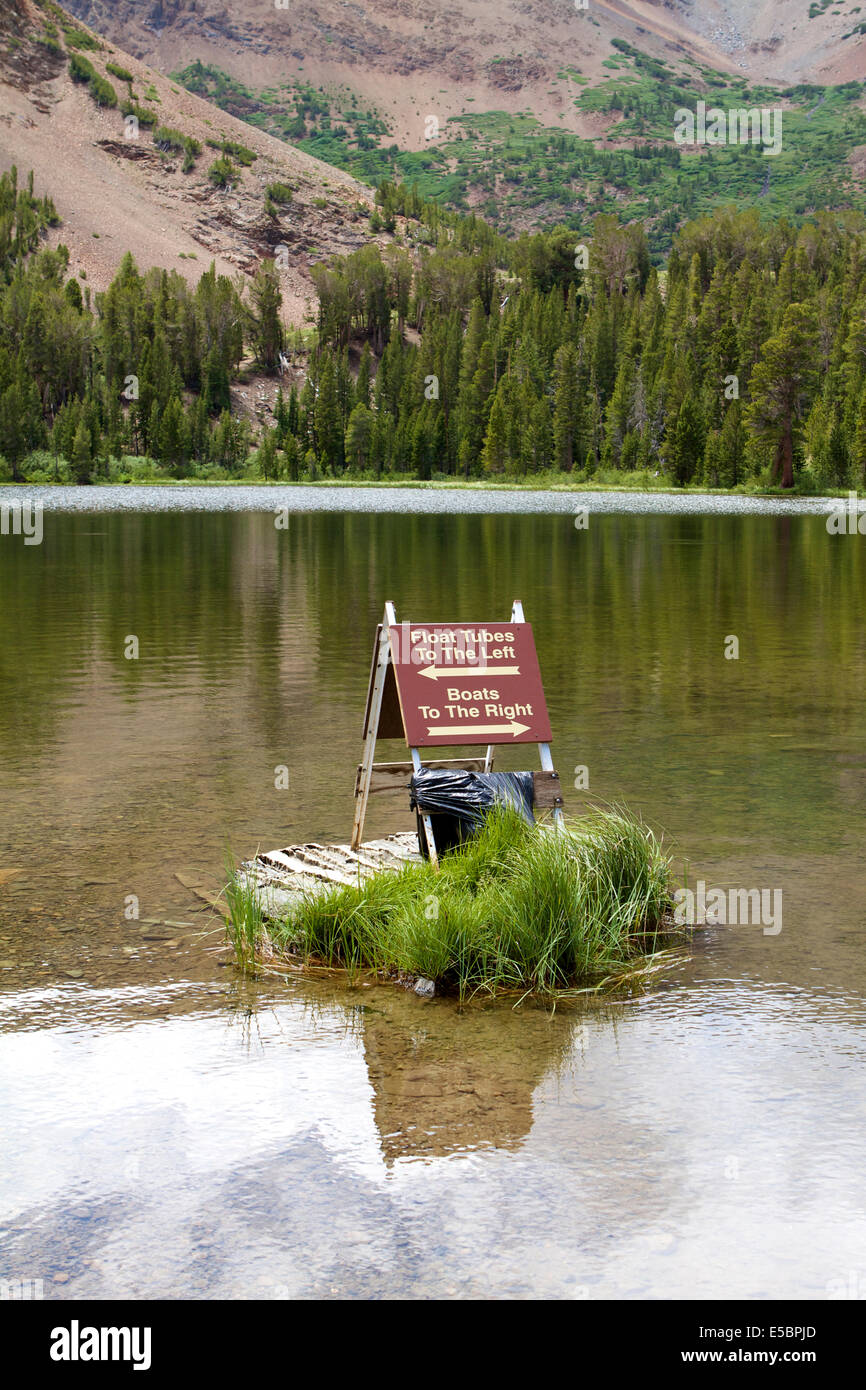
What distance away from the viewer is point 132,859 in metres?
11.3

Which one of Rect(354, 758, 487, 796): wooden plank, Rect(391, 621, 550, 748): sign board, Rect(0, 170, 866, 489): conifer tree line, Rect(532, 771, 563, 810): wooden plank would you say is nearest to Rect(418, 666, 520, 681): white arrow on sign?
Rect(391, 621, 550, 748): sign board

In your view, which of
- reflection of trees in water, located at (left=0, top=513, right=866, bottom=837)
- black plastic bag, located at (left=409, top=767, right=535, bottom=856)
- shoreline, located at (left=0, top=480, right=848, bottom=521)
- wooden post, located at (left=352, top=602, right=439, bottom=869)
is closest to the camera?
black plastic bag, located at (left=409, top=767, right=535, bottom=856)

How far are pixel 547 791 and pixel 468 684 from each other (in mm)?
1024

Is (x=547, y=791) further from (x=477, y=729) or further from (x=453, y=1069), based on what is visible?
(x=453, y=1069)

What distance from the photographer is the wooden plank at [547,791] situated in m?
10.2

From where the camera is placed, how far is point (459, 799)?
1015 cm

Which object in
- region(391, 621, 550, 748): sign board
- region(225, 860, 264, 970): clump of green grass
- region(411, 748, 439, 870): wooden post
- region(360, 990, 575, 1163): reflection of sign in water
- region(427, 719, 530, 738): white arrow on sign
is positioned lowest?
region(360, 990, 575, 1163): reflection of sign in water

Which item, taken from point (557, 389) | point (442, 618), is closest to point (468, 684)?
point (442, 618)

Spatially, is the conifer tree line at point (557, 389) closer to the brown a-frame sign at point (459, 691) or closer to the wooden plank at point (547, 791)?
the brown a-frame sign at point (459, 691)

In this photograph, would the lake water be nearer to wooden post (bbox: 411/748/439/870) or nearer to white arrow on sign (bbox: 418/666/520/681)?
wooden post (bbox: 411/748/439/870)

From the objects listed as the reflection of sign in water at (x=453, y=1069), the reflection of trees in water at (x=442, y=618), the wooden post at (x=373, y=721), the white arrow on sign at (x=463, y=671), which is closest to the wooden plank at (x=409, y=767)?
the wooden post at (x=373, y=721)

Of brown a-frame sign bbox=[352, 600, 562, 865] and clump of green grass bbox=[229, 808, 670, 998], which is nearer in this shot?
clump of green grass bbox=[229, 808, 670, 998]

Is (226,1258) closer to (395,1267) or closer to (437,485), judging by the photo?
(395,1267)

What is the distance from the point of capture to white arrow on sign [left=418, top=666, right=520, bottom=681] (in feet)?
34.5
